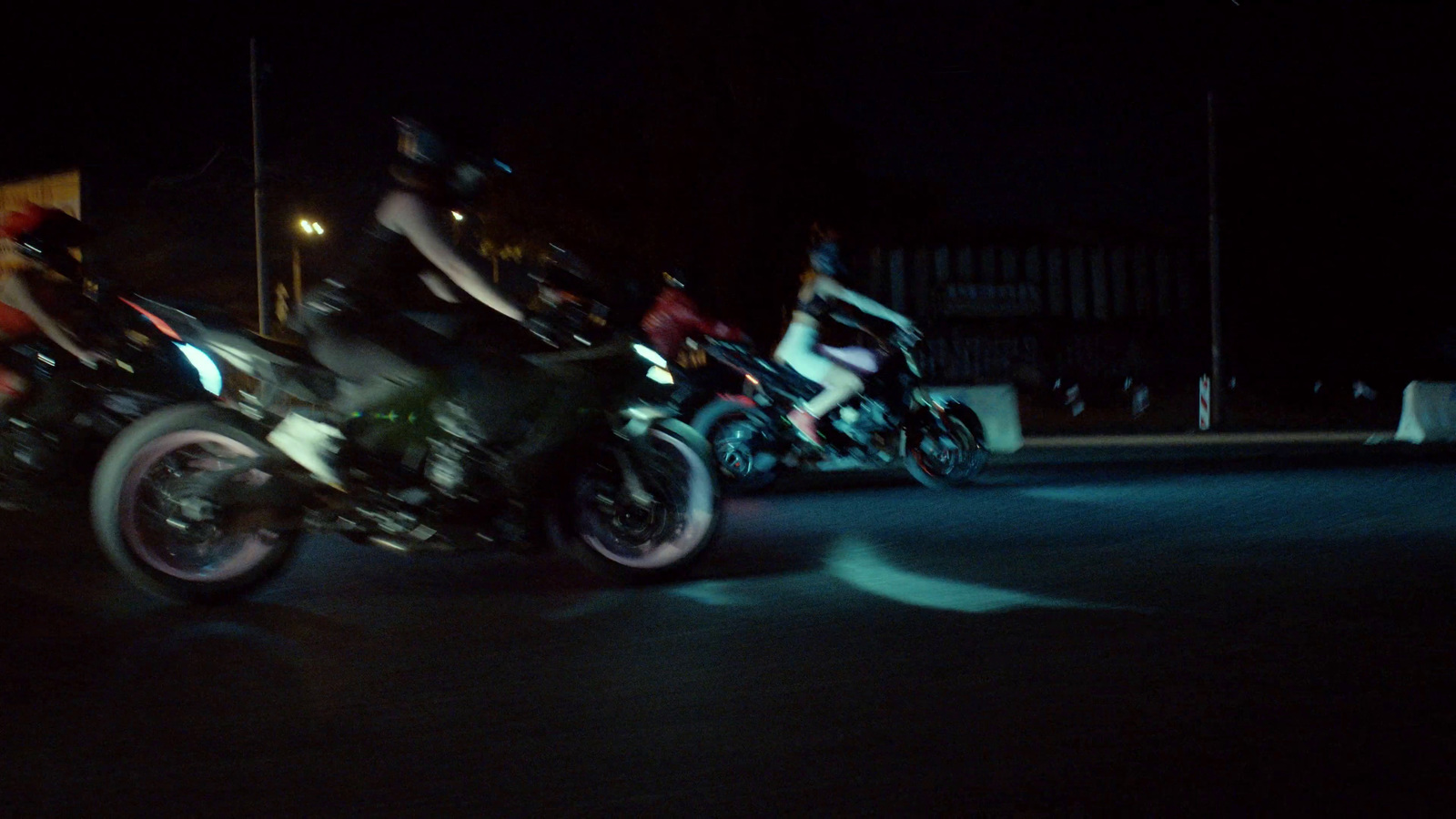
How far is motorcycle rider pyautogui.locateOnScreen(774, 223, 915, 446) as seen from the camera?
38.4 ft

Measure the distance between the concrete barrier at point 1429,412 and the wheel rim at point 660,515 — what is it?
46.3ft

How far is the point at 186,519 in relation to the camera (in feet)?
21.8

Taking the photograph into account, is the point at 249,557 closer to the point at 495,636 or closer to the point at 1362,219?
the point at 495,636

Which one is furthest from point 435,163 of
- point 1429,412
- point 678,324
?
point 1429,412

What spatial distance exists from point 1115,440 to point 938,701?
598 inches

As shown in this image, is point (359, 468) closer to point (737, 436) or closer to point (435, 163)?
point (435, 163)

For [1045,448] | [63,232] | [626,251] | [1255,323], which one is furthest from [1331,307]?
[63,232]

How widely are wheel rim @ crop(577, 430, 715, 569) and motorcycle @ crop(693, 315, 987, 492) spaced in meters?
3.93

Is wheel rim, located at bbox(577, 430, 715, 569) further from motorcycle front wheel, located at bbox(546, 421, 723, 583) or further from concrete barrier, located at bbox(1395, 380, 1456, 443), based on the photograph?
concrete barrier, located at bbox(1395, 380, 1456, 443)

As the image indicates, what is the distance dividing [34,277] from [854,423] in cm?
588

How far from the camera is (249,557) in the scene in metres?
6.82

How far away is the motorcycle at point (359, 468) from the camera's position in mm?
6625

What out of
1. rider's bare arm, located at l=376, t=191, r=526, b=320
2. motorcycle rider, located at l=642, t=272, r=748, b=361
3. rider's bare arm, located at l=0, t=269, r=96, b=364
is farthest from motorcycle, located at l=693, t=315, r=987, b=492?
rider's bare arm, located at l=376, t=191, r=526, b=320

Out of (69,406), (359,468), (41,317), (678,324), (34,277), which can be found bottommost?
(359,468)
